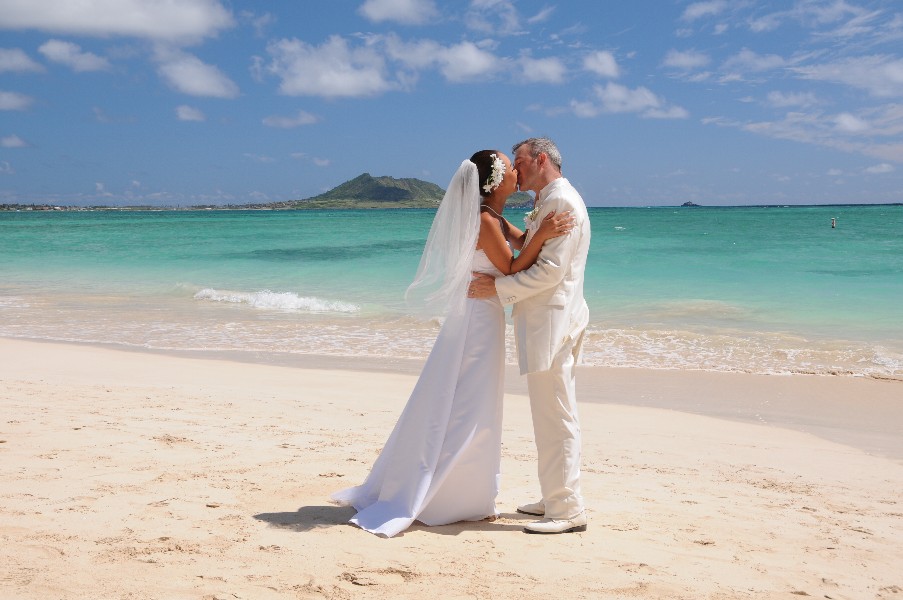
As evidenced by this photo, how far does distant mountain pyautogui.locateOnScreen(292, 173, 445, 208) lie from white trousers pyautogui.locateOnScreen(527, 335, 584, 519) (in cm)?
14122

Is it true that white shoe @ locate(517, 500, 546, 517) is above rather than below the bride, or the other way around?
below

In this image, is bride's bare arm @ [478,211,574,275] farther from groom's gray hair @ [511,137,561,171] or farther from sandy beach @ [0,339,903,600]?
sandy beach @ [0,339,903,600]

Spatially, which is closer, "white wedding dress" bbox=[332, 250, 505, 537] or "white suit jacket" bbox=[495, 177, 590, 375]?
"white suit jacket" bbox=[495, 177, 590, 375]

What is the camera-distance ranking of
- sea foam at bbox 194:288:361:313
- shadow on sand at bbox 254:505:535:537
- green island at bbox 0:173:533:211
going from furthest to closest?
green island at bbox 0:173:533:211
sea foam at bbox 194:288:361:313
shadow on sand at bbox 254:505:535:537

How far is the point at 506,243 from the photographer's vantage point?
430cm

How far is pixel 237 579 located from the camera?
3.42m

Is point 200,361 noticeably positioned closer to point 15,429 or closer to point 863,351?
point 15,429

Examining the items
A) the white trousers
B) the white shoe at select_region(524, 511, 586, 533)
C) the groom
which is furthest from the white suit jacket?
the white shoe at select_region(524, 511, 586, 533)

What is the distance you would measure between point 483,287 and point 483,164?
27.8 inches

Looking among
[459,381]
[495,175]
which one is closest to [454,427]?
[459,381]

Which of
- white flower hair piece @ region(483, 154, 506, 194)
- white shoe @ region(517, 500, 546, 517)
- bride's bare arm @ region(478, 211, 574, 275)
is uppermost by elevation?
white flower hair piece @ region(483, 154, 506, 194)

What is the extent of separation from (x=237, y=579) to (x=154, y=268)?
2531cm

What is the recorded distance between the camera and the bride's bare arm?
407cm

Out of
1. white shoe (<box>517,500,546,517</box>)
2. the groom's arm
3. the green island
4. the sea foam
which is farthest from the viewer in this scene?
the green island
